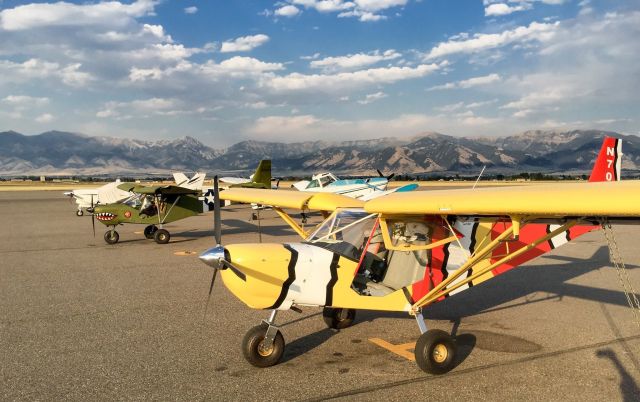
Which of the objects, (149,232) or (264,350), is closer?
(264,350)

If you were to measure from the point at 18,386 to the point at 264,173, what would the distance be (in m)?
28.2

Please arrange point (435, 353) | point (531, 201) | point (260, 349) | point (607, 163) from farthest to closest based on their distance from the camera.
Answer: point (607, 163)
point (260, 349)
point (435, 353)
point (531, 201)

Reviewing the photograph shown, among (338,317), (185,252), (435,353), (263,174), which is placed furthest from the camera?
(263,174)

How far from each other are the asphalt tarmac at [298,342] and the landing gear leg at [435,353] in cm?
12

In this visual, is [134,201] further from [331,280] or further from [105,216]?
[331,280]

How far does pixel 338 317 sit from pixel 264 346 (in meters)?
1.78

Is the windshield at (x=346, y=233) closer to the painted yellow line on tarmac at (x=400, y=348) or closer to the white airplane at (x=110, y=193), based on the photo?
the painted yellow line on tarmac at (x=400, y=348)

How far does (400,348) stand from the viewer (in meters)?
6.55

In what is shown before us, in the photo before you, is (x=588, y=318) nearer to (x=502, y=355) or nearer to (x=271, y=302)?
(x=502, y=355)

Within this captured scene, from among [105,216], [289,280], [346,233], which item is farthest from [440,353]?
[105,216]

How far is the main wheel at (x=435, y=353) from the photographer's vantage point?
5.64 m

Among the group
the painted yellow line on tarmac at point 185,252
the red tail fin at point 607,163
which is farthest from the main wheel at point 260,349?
the painted yellow line on tarmac at point 185,252

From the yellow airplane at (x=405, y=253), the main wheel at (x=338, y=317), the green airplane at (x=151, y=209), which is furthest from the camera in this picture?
the green airplane at (x=151, y=209)

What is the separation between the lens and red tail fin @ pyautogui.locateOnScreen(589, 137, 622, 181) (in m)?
9.36
